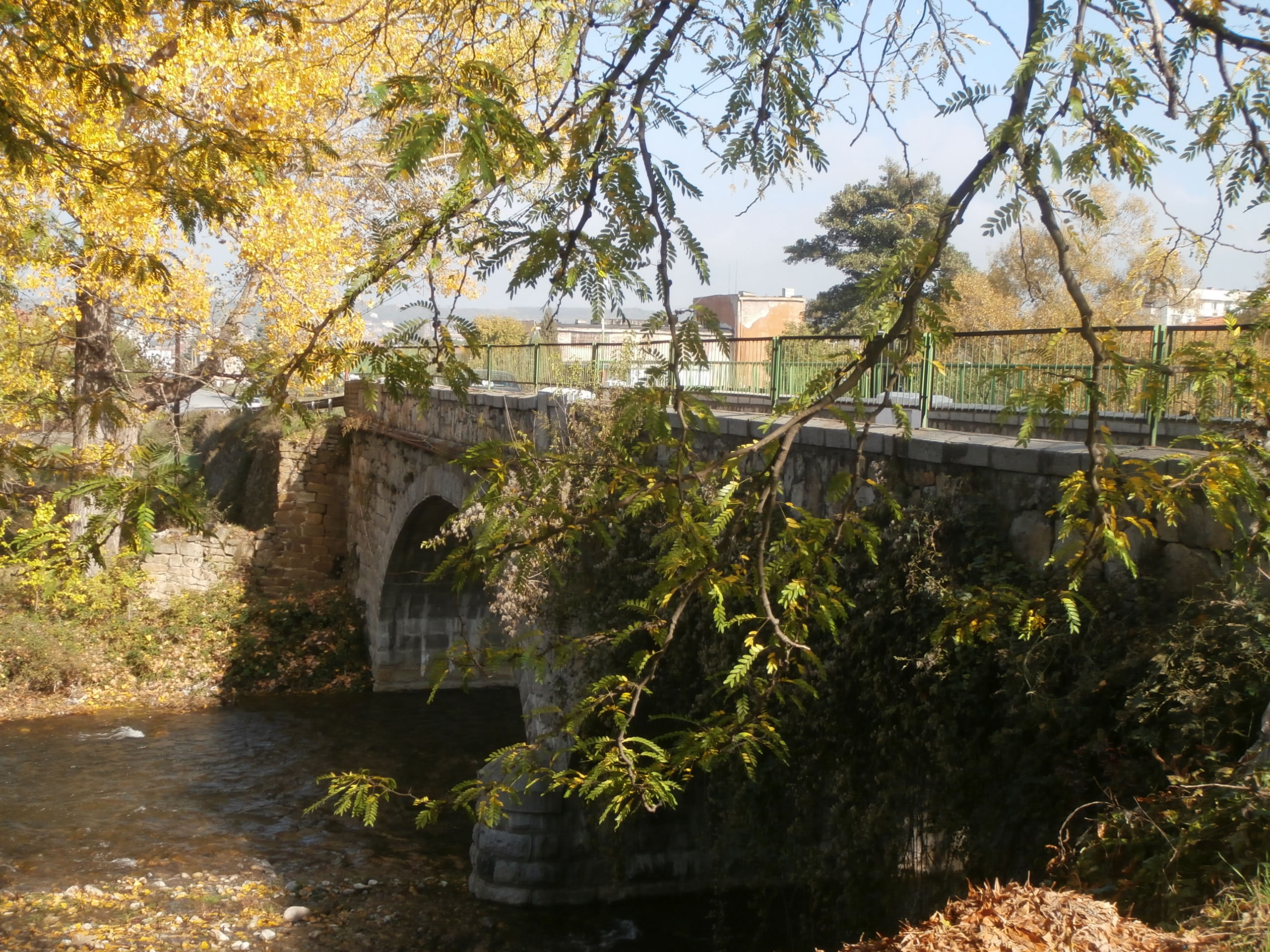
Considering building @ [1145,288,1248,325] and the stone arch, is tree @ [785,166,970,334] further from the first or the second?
building @ [1145,288,1248,325]

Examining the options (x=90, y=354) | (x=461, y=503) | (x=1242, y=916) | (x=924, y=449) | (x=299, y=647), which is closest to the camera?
(x=1242, y=916)

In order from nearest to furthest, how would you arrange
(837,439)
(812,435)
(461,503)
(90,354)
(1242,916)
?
(1242,916), (837,439), (812,435), (461,503), (90,354)

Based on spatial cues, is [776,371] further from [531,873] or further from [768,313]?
[768,313]

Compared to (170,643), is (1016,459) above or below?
above

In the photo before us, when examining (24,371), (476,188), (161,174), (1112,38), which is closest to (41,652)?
(24,371)

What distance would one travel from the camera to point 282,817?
10.6 m

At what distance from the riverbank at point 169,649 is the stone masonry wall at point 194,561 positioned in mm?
243

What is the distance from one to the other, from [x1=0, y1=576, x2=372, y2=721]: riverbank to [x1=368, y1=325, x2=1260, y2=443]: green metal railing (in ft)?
21.1

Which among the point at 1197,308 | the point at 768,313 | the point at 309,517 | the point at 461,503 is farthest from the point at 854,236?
the point at 1197,308

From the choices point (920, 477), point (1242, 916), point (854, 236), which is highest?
point (854, 236)

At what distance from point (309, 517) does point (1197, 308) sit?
A: 1531 cm

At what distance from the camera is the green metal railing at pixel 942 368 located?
3.39 meters

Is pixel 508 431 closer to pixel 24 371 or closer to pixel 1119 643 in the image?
pixel 24 371

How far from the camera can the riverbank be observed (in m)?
14.1
